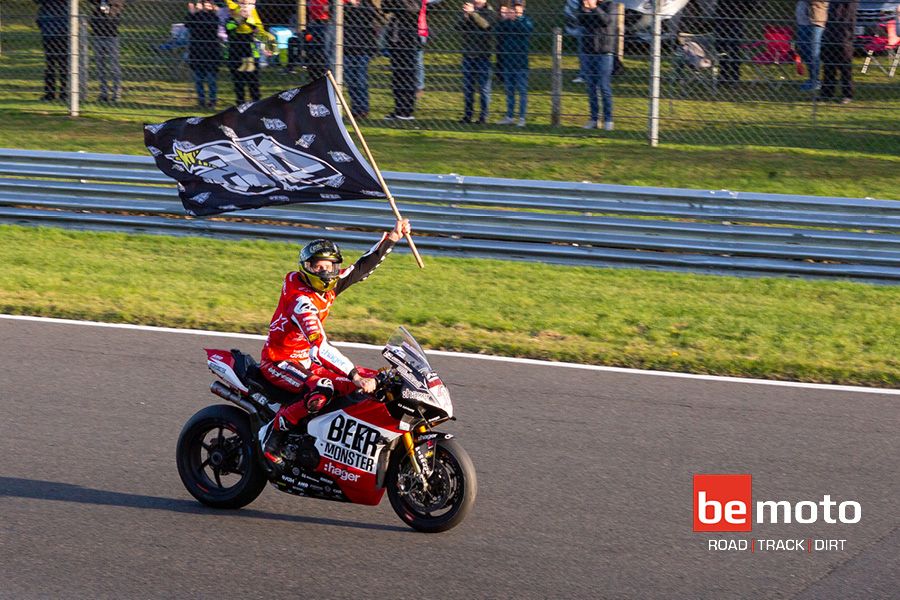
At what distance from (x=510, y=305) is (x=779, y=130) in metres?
6.04

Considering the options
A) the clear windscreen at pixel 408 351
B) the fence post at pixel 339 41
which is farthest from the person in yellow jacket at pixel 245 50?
the clear windscreen at pixel 408 351

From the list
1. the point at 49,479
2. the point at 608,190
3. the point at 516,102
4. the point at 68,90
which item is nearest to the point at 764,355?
A: the point at 608,190

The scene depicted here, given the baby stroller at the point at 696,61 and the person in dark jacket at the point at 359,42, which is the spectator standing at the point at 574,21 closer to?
the baby stroller at the point at 696,61

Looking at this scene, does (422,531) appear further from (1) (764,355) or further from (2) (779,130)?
(2) (779,130)

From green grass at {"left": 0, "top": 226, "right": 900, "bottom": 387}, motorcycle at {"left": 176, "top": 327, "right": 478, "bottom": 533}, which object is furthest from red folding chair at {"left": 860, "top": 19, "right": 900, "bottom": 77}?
motorcycle at {"left": 176, "top": 327, "right": 478, "bottom": 533}

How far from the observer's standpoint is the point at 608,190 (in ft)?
44.6

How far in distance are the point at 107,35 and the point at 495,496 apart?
12.6 meters

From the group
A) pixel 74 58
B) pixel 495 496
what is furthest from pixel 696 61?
pixel 495 496

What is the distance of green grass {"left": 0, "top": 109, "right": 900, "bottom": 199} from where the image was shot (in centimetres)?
1571

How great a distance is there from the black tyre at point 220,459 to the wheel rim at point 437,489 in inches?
35.3

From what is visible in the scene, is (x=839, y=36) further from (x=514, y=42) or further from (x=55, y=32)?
(x=55, y=32)

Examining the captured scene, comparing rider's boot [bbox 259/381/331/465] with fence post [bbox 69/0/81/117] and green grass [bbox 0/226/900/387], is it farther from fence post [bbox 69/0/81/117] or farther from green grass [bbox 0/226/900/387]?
fence post [bbox 69/0/81/117]

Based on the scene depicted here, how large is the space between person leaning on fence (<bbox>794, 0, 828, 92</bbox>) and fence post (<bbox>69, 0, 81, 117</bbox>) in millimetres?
10037

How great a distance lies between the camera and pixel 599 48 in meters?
16.2
